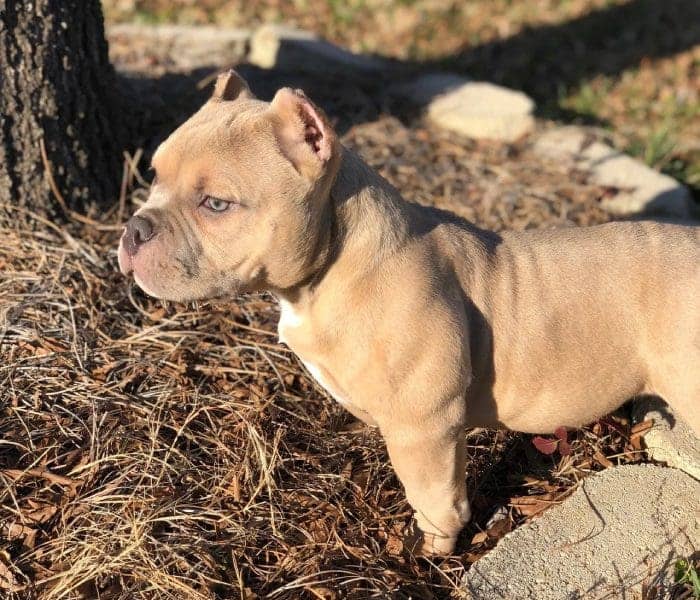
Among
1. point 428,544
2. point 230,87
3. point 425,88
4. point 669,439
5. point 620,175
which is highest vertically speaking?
point 230,87

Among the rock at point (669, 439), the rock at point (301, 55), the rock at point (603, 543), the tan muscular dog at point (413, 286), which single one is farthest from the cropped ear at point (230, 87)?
the rock at point (301, 55)

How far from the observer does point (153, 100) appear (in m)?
6.57

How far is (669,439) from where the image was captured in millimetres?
4207

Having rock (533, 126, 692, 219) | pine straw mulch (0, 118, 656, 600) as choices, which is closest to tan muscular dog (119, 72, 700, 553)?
pine straw mulch (0, 118, 656, 600)

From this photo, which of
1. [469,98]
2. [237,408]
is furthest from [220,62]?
[237,408]

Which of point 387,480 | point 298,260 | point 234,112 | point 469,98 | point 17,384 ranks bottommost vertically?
point 387,480

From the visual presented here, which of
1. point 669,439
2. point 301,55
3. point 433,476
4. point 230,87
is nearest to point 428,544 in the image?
point 433,476

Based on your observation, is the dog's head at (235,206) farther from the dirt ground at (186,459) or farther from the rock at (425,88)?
the rock at (425,88)

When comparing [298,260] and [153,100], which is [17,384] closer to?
[298,260]

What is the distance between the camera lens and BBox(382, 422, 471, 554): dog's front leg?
340 centimetres

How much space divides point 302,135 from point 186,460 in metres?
1.79

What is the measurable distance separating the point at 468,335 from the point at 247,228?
106 cm

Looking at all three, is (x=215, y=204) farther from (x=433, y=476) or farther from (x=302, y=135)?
(x=433, y=476)

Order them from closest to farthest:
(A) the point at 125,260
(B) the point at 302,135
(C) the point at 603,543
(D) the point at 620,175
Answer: (B) the point at 302,135, (A) the point at 125,260, (C) the point at 603,543, (D) the point at 620,175
